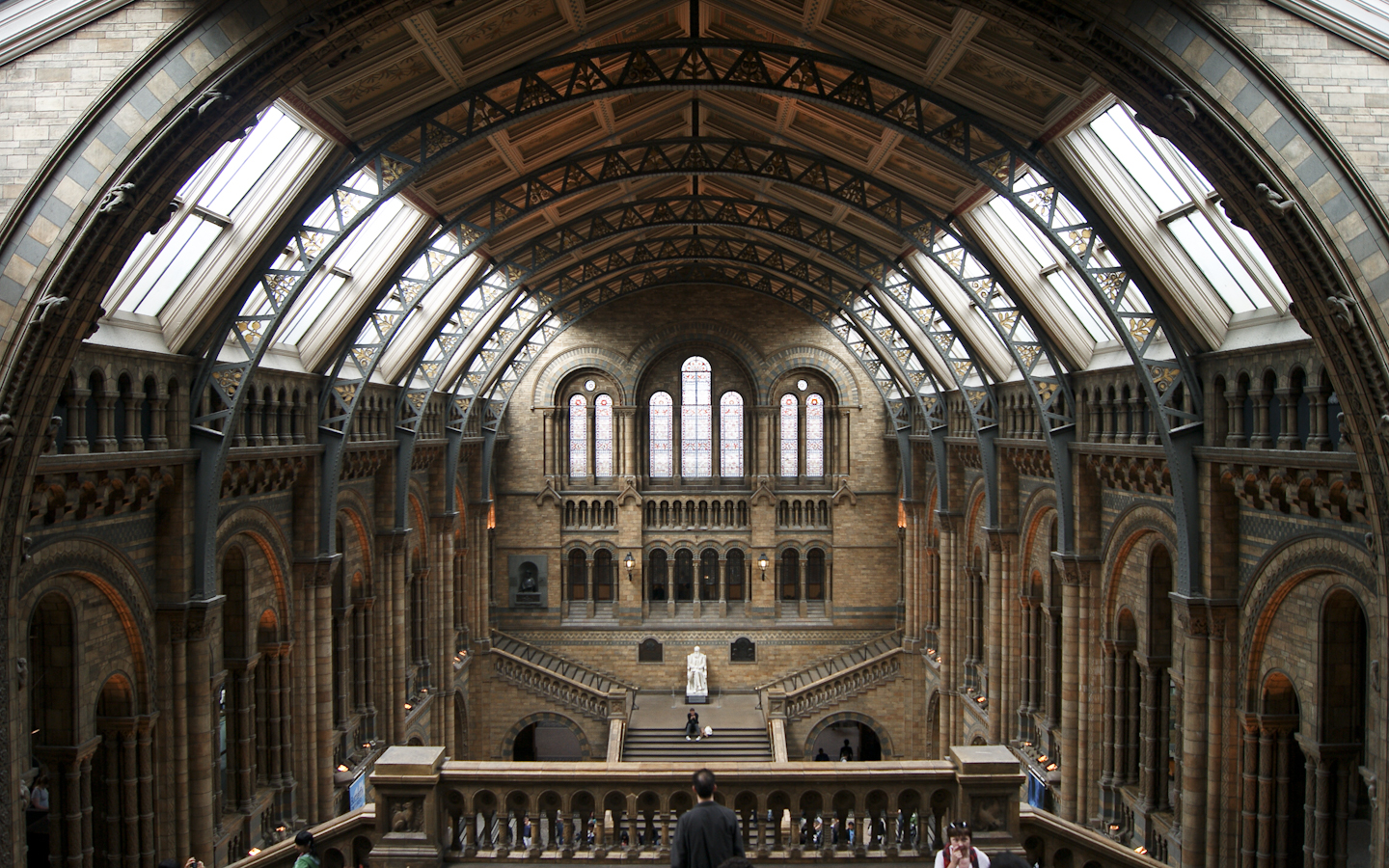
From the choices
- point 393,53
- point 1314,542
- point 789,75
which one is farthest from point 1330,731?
point 393,53

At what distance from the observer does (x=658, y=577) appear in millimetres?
41719

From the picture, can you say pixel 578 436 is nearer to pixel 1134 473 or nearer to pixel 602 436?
pixel 602 436

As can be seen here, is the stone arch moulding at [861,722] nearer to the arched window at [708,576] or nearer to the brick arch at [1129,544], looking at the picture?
the arched window at [708,576]

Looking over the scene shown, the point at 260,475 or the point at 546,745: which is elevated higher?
the point at 260,475

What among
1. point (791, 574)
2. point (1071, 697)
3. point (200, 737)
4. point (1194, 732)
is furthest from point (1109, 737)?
point (791, 574)

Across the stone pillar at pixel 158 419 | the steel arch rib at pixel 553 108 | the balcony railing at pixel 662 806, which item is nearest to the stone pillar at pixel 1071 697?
the steel arch rib at pixel 553 108

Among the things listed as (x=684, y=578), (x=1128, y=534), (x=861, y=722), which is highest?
(x=1128, y=534)

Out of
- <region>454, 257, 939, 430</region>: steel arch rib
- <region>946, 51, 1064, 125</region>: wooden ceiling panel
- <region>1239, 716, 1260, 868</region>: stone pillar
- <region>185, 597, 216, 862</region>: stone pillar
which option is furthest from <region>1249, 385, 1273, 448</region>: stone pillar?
<region>454, 257, 939, 430</region>: steel arch rib

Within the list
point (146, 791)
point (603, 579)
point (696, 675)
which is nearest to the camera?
point (146, 791)

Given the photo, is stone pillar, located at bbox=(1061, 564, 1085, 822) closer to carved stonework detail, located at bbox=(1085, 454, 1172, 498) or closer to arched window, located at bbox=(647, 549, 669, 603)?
carved stonework detail, located at bbox=(1085, 454, 1172, 498)

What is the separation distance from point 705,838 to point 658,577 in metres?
34.0

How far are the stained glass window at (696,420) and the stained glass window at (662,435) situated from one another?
0.48 metres

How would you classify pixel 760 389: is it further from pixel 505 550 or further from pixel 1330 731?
pixel 1330 731

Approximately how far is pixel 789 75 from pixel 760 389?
1041 inches
